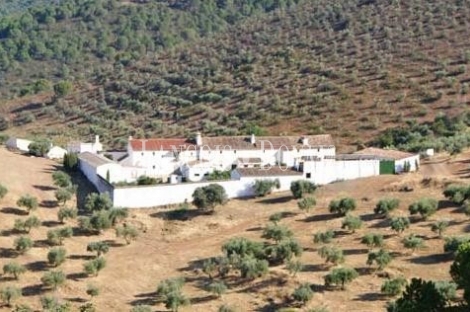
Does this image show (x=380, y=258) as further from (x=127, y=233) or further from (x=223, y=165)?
(x=223, y=165)

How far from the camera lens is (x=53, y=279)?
3856cm

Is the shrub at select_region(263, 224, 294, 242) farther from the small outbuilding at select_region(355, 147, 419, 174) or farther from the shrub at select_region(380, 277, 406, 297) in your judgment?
the small outbuilding at select_region(355, 147, 419, 174)

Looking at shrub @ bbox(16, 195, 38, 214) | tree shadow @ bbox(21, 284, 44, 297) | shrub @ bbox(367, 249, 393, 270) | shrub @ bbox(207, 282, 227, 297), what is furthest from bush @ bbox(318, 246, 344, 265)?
shrub @ bbox(16, 195, 38, 214)

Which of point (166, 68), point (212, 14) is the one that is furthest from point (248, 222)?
point (212, 14)

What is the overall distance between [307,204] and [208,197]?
6578 millimetres

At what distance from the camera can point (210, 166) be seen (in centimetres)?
5825

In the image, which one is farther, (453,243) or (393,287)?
(453,243)

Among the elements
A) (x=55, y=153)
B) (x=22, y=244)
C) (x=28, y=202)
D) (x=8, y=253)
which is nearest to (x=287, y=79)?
(x=55, y=153)

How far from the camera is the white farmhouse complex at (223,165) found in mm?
52750

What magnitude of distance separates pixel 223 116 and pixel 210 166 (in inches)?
1068

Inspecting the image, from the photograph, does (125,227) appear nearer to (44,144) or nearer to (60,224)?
(60,224)

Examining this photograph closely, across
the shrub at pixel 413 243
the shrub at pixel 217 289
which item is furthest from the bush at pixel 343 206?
the shrub at pixel 217 289

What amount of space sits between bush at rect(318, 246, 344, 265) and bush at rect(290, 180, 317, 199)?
11.2m

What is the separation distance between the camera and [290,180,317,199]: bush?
5209cm
